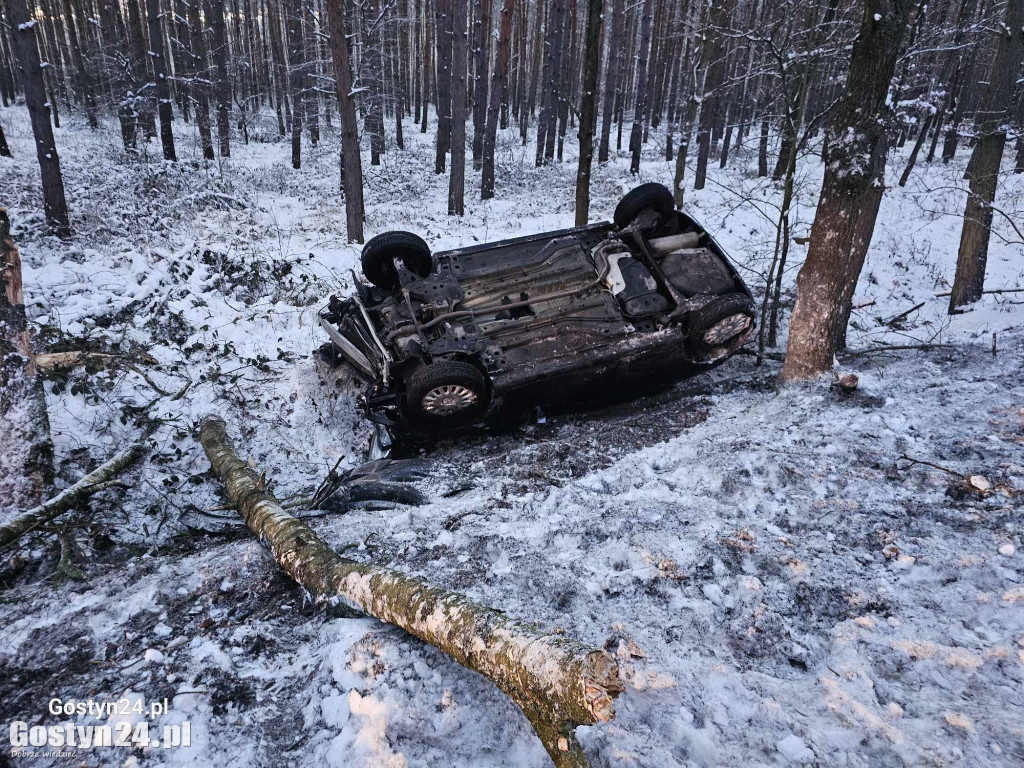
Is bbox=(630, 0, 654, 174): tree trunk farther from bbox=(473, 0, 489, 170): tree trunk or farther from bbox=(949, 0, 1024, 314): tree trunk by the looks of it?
bbox=(949, 0, 1024, 314): tree trunk

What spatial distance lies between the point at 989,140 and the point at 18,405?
1111 centimetres

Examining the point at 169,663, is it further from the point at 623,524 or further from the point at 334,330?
the point at 334,330

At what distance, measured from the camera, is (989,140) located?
24.3 feet

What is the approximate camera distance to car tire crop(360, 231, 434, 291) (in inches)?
251

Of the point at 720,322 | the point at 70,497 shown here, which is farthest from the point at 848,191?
the point at 70,497

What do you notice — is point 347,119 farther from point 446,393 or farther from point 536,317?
point 446,393

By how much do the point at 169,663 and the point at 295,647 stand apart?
1.79 feet

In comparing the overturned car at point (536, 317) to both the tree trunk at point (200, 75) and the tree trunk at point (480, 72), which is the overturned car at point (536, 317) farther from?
the tree trunk at point (200, 75)

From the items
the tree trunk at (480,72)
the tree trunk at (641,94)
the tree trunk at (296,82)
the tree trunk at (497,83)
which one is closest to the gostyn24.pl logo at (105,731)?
the tree trunk at (497,83)

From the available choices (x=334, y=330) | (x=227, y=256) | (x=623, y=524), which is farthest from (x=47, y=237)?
(x=623, y=524)

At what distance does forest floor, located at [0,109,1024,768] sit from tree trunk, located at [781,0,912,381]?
580mm

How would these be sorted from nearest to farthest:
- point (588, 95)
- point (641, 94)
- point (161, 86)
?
1. point (588, 95)
2. point (161, 86)
3. point (641, 94)

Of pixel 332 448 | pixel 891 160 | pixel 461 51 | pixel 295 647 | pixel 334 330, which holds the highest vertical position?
pixel 461 51

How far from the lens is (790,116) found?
561 centimetres
